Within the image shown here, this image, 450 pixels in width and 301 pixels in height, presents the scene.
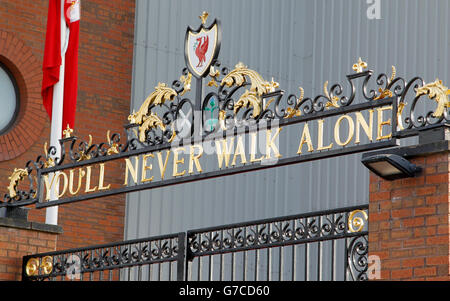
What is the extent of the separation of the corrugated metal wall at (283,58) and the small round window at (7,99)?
5.78ft

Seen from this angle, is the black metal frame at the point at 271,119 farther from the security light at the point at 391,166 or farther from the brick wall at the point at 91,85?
the brick wall at the point at 91,85

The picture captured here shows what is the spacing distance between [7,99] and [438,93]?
8.60 metres

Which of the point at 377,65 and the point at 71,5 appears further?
the point at 377,65

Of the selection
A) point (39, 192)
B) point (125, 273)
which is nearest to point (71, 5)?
point (39, 192)

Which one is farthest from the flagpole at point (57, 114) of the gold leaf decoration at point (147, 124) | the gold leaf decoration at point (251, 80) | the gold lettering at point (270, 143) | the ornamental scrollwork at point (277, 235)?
the gold lettering at point (270, 143)

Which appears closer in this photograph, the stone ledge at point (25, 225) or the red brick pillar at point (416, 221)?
the red brick pillar at point (416, 221)

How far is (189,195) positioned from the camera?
15.8 m

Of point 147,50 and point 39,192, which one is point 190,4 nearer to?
point 147,50

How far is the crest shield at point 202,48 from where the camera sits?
966 centimetres

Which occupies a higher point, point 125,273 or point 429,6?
point 429,6

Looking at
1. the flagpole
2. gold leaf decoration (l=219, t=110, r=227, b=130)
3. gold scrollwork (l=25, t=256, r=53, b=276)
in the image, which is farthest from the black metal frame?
the flagpole
